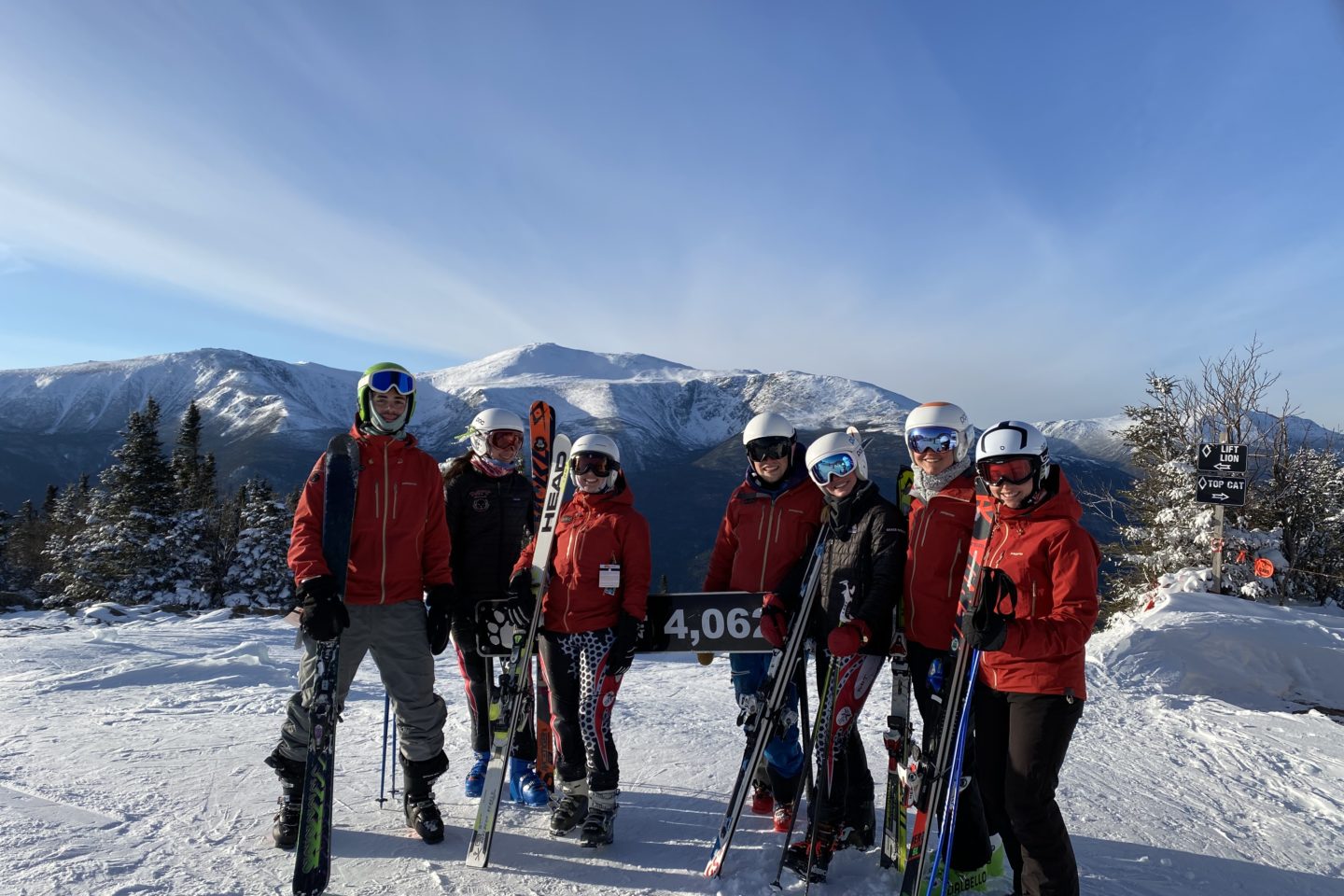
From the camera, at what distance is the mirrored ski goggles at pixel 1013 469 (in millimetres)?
3188

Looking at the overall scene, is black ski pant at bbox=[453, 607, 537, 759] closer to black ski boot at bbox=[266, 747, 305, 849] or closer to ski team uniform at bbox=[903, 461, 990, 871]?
black ski boot at bbox=[266, 747, 305, 849]

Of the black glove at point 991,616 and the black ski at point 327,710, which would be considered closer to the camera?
the black glove at point 991,616

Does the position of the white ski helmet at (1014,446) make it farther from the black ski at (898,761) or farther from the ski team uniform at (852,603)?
the black ski at (898,761)

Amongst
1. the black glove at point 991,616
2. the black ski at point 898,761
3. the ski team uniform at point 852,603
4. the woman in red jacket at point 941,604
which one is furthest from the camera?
Answer: the black ski at point 898,761

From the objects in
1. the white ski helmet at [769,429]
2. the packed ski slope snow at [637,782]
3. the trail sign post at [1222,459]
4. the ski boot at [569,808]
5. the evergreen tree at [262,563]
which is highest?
the trail sign post at [1222,459]

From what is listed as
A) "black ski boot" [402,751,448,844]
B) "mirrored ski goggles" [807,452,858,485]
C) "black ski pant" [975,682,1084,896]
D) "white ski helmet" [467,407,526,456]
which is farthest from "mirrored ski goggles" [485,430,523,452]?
"black ski pant" [975,682,1084,896]

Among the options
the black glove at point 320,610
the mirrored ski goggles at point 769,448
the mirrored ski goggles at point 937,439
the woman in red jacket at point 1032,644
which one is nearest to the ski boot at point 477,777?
the black glove at point 320,610

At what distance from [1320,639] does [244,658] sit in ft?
42.4

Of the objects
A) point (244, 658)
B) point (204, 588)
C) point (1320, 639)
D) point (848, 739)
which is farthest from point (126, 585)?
point (1320, 639)

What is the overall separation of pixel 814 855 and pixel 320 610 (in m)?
2.77

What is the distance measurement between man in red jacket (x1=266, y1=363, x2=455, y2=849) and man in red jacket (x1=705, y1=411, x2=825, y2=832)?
5.39 ft

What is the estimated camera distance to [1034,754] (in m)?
3.01

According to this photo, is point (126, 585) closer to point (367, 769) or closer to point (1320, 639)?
point (367, 769)

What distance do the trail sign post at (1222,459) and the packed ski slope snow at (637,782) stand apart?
133 inches
